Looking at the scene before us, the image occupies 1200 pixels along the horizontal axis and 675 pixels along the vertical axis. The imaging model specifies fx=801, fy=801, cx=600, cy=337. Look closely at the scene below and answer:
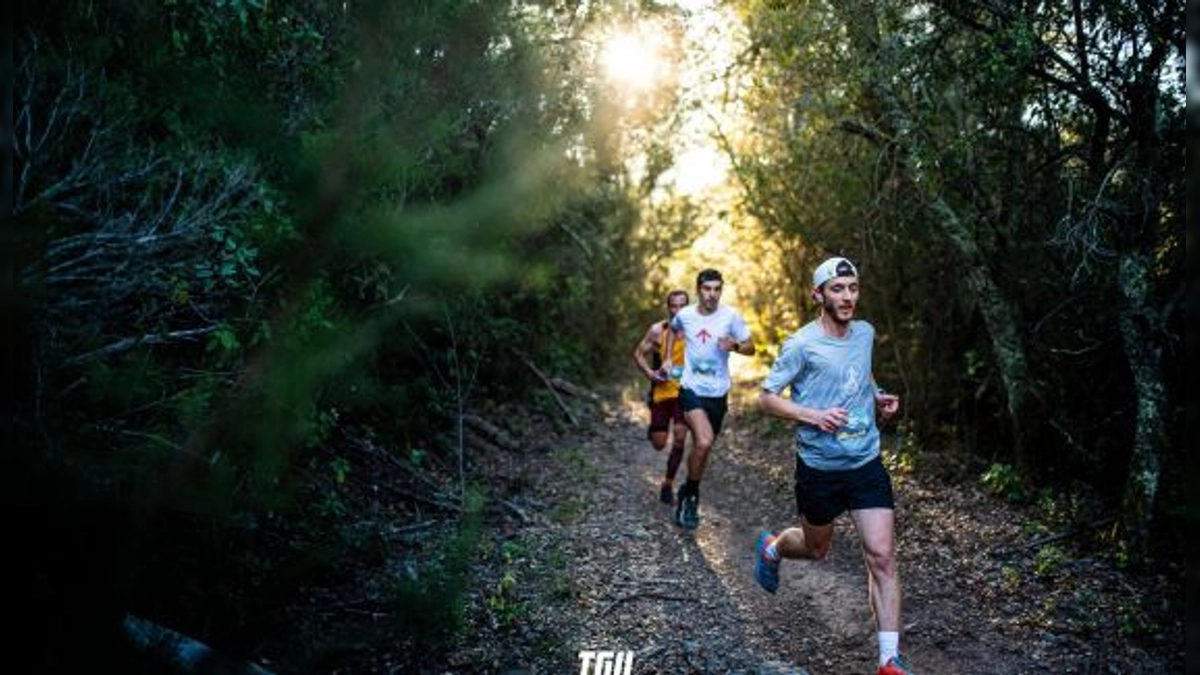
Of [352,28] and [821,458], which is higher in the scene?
[352,28]

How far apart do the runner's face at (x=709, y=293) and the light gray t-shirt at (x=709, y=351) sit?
5.1 inches

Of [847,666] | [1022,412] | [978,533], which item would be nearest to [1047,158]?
[1022,412]

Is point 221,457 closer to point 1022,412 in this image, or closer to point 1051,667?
point 1051,667

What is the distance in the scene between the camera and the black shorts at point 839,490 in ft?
14.2

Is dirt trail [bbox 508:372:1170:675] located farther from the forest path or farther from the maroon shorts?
the maroon shorts

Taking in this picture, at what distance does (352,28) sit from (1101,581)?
590 cm

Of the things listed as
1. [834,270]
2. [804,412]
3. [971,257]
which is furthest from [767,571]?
[971,257]

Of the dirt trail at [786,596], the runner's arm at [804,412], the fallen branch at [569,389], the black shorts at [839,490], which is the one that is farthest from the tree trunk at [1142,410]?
the fallen branch at [569,389]

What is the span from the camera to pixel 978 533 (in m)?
6.46

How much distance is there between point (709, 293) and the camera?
698cm

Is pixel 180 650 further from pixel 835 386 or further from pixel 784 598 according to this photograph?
pixel 784 598

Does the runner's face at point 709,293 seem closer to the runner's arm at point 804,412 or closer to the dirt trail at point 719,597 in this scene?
the dirt trail at point 719,597

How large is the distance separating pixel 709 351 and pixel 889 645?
131 inches

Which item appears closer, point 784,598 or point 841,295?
point 841,295
